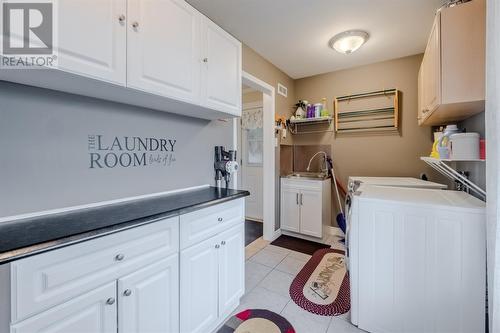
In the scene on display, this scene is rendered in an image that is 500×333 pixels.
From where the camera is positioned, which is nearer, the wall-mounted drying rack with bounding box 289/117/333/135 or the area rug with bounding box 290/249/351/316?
the area rug with bounding box 290/249/351/316

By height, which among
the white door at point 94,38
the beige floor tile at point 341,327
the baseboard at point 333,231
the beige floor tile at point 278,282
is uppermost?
the white door at point 94,38

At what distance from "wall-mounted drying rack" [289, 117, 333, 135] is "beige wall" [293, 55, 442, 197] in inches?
3.4

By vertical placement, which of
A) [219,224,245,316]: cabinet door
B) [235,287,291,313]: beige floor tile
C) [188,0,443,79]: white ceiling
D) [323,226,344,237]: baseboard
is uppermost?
[188,0,443,79]: white ceiling

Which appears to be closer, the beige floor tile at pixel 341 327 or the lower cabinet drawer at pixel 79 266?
the lower cabinet drawer at pixel 79 266

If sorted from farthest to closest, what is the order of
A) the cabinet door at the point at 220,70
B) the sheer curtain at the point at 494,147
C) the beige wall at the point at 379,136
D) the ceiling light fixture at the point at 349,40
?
the beige wall at the point at 379,136 → the ceiling light fixture at the point at 349,40 → the cabinet door at the point at 220,70 → the sheer curtain at the point at 494,147

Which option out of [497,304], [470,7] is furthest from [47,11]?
[470,7]

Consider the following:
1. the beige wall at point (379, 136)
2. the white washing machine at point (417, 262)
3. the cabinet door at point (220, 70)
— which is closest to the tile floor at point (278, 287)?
the white washing machine at point (417, 262)

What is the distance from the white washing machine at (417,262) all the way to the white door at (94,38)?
1654 mm

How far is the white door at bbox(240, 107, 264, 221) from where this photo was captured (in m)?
4.00

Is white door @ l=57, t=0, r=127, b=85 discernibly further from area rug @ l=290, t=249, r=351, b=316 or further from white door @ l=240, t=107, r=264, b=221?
white door @ l=240, t=107, r=264, b=221

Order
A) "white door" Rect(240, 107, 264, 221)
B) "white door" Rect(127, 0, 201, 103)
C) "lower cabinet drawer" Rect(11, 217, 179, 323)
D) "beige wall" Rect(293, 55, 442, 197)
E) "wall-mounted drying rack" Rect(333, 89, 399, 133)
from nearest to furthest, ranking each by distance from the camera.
A: "lower cabinet drawer" Rect(11, 217, 179, 323) < "white door" Rect(127, 0, 201, 103) < "beige wall" Rect(293, 55, 442, 197) < "wall-mounted drying rack" Rect(333, 89, 399, 133) < "white door" Rect(240, 107, 264, 221)

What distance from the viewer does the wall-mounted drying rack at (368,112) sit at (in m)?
2.84

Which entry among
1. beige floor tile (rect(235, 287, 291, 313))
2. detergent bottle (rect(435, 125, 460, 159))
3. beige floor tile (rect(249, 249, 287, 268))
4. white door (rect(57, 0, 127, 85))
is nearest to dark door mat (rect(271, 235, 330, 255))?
beige floor tile (rect(249, 249, 287, 268))

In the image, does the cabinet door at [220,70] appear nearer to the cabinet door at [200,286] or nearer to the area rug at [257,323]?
the cabinet door at [200,286]
